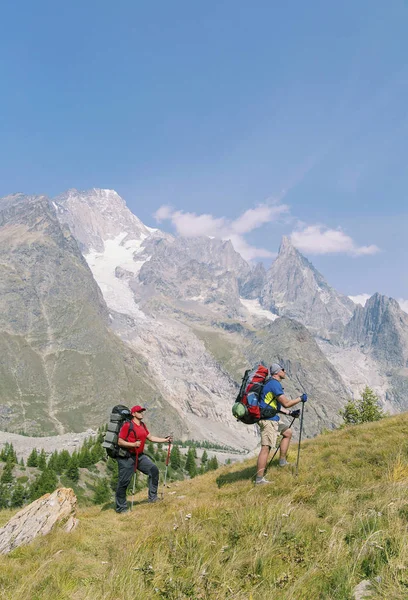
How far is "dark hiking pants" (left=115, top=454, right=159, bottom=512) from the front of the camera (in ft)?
41.4

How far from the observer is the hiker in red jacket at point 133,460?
1259cm

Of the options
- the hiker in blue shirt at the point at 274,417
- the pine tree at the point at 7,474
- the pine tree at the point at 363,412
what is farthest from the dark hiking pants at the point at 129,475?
the pine tree at the point at 7,474

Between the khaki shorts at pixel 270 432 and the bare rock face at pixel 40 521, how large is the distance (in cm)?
601

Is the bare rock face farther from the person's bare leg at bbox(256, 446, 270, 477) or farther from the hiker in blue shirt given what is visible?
the hiker in blue shirt

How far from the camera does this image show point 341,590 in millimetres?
4988

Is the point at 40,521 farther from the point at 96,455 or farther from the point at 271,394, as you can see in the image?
the point at 96,455

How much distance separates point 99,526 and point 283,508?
18.4ft

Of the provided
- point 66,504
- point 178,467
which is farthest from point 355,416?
point 178,467

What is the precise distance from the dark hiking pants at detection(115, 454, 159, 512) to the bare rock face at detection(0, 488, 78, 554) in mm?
1615

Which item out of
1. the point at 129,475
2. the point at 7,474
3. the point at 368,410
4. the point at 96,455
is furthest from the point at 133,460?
the point at 96,455

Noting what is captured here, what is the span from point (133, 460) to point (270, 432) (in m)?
4.83

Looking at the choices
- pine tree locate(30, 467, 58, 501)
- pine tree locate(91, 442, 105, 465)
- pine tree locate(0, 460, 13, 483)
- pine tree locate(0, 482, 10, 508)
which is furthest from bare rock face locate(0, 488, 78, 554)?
pine tree locate(91, 442, 105, 465)

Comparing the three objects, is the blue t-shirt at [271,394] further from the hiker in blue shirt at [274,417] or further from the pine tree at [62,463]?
the pine tree at [62,463]

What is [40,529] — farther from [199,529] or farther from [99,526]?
[199,529]
